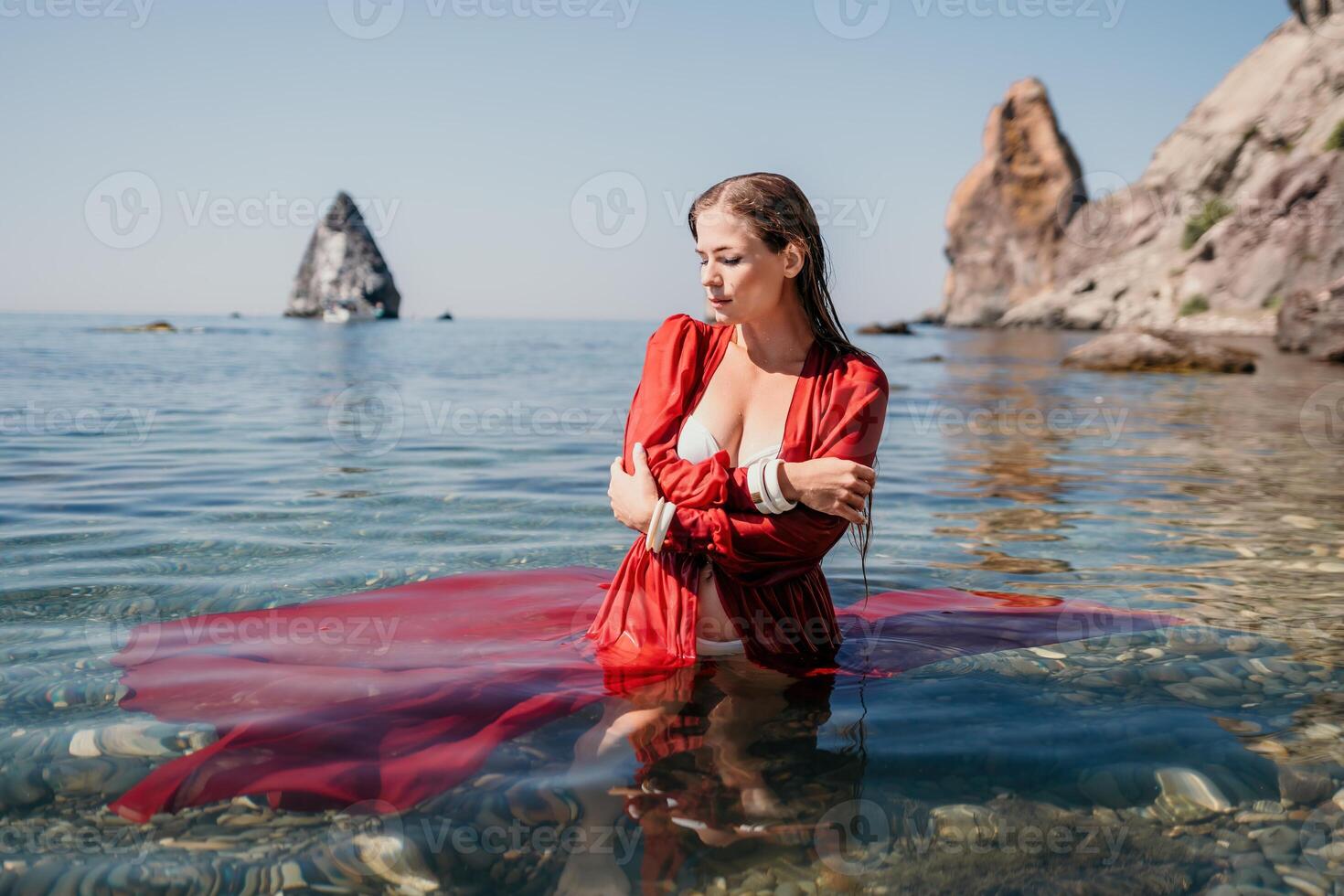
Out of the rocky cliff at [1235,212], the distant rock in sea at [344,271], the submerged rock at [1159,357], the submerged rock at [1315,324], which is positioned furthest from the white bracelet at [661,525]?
the distant rock in sea at [344,271]

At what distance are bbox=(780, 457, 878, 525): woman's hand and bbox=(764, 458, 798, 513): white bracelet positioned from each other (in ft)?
0.05

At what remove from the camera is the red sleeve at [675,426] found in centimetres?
309

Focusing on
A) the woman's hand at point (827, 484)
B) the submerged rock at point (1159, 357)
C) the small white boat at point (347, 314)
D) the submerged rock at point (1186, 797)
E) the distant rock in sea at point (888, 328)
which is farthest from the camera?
the small white boat at point (347, 314)

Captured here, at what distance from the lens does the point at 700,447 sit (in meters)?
3.25

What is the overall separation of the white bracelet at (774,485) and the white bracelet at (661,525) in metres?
0.30

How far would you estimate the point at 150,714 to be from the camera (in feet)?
10.6

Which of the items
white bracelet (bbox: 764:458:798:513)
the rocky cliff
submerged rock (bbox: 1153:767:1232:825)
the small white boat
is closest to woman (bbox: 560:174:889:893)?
white bracelet (bbox: 764:458:798:513)

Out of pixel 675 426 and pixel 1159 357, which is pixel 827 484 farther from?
pixel 1159 357

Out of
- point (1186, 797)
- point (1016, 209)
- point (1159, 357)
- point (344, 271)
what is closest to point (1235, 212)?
point (1159, 357)

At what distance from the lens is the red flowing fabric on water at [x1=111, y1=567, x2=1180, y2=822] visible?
270 centimetres

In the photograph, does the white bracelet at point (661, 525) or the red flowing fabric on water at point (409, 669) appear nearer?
the red flowing fabric on water at point (409, 669)

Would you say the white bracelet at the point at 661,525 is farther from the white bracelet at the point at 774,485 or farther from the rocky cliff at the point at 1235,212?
the rocky cliff at the point at 1235,212

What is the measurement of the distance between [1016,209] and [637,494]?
106m

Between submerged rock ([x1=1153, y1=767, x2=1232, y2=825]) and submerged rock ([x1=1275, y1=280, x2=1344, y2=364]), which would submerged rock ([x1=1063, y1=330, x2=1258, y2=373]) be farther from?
submerged rock ([x1=1153, y1=767, x2=1232, y2=825])
